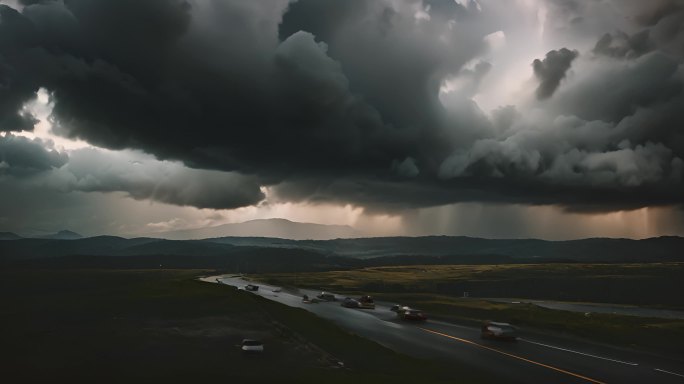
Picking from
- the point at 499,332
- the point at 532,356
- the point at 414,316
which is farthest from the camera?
the point at 414,316

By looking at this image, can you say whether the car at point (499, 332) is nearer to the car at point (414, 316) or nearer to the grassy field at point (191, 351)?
the grassy field at point (191, 351)

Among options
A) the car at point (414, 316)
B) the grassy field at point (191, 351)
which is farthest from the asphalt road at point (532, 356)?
the car at point (414, 316)

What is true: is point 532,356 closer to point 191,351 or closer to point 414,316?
point 414,316

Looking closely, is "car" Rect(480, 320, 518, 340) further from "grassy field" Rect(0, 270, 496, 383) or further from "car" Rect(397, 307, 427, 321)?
"car" Rect(397, 307, 427, 321)

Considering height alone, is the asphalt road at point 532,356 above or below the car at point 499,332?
below

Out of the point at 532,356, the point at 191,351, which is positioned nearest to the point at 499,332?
the point at 532,356

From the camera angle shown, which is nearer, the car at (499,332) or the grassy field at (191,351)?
the grassy field at (191,351)
